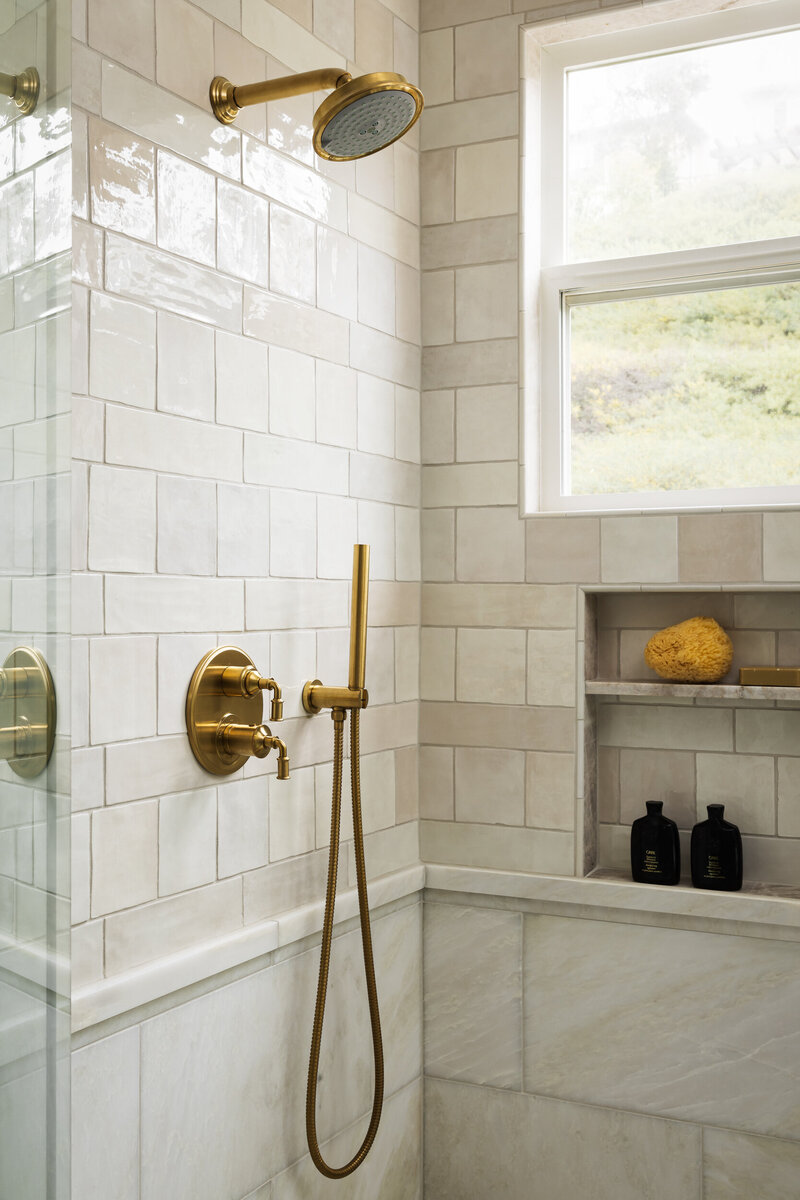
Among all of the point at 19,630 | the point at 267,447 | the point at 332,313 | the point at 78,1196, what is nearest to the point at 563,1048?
the point at 78,1196

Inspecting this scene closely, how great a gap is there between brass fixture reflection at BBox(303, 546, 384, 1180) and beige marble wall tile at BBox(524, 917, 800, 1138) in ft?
1.32

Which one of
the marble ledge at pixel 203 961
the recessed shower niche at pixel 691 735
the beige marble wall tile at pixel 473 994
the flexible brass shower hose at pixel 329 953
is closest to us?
the marble ledge at pixel 203 961

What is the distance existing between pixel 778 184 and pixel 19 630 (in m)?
1.78

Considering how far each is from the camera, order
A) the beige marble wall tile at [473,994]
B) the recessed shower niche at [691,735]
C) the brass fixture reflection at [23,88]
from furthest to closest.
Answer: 1. the beige marble wall tile at [473,994]
2. the recessed shower niche at [691,735]
3. the brass fixture reflection at [23,88]

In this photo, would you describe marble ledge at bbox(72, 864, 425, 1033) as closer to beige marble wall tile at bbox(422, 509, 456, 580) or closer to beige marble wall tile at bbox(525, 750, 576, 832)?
beige marble wall tile at bbox(525, 750, 576, 832)

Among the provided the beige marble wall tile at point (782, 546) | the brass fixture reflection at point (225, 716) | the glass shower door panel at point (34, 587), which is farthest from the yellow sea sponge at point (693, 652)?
the glass shower door panel at point (34, 587)

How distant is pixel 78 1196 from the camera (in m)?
1.37

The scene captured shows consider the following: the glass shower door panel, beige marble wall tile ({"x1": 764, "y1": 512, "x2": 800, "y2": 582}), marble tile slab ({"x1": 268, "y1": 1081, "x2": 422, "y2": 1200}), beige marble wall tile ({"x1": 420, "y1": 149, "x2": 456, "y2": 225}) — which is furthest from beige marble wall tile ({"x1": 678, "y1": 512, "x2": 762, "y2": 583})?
the glass shower door panel

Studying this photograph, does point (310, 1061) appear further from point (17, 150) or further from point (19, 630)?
point (17, 150)

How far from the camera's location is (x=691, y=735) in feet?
6.83

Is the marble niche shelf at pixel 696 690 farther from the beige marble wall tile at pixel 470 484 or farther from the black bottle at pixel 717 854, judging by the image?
the beige marble wall tile at pixel 470 484

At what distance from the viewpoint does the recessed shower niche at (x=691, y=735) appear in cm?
200

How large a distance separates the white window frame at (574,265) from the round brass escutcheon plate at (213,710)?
77cm

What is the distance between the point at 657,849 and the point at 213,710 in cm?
92
